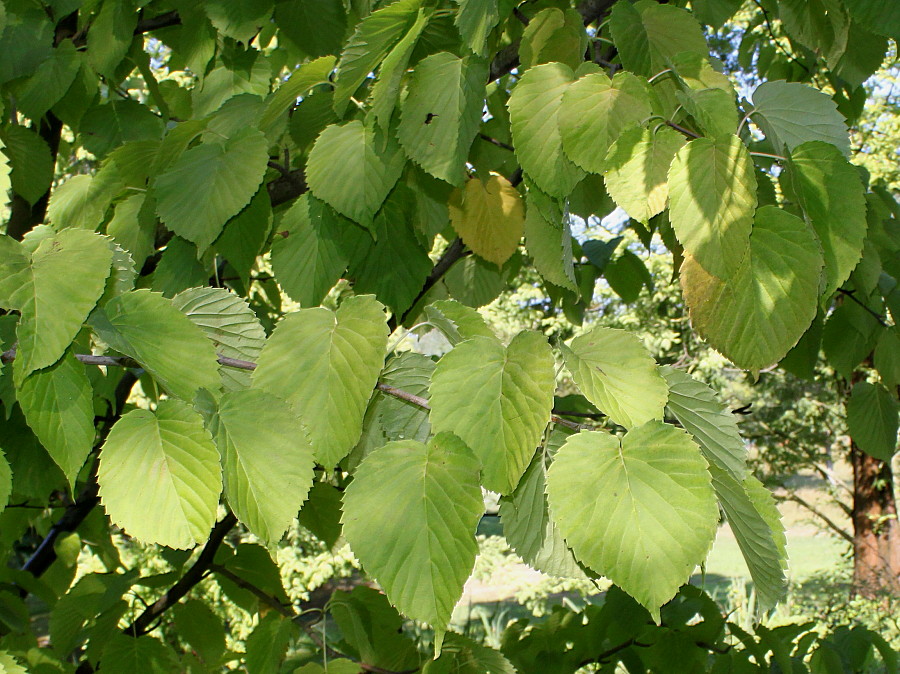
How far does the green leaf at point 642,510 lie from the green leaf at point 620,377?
0.04 meters

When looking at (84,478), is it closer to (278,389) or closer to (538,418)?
(278,389)

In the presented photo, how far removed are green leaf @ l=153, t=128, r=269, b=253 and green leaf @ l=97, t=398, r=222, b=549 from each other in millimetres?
398

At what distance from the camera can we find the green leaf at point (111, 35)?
1.28 meters

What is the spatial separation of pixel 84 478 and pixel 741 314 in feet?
5.00

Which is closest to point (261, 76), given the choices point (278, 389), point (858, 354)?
point (278, 389)

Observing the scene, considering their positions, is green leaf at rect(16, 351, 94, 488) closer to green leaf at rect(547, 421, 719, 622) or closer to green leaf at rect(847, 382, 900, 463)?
green leaf at rect(547, 421, 719, 622)

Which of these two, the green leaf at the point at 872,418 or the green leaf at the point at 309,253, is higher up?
the green leaf at the point at 309,253

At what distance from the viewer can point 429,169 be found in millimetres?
840

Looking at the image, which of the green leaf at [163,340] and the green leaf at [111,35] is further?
the green leaf at [111,35]

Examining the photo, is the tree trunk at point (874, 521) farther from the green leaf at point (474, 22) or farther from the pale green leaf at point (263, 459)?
the pale green leaf at point (263, 459)

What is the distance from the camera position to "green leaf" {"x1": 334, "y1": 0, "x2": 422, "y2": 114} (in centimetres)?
77

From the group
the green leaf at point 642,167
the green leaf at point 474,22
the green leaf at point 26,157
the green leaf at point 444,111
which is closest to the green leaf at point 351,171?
the green leaf at point 444,111

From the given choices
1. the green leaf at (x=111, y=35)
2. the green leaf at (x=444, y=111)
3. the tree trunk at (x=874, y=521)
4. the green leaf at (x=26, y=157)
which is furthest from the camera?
the tree trunk at (x=874, y=521)

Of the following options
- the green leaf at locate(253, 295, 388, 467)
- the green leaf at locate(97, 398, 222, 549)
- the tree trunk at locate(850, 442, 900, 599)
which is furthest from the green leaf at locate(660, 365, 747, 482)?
the tree trunk at locate(850, 442, 900, 599)
